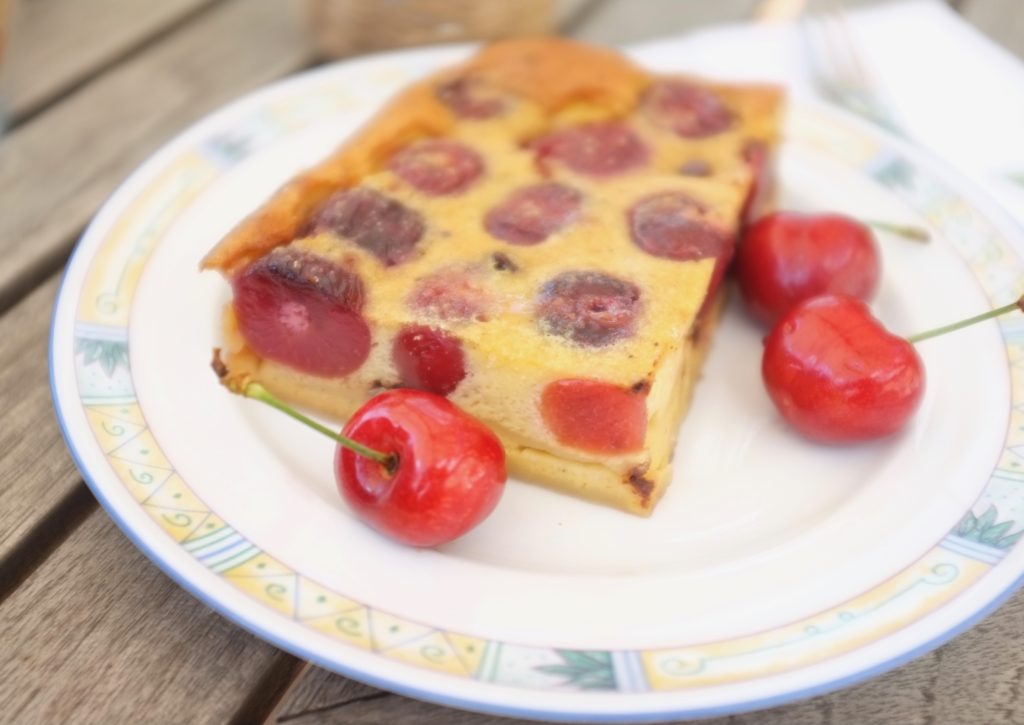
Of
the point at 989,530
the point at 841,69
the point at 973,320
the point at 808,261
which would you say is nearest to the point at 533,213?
the point at 808,261

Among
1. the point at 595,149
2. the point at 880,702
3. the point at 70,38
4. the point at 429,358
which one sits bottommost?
the point at 70,38

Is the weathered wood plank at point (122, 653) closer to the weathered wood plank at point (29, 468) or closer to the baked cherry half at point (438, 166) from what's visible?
the weathered wood plank at point (29, 468)

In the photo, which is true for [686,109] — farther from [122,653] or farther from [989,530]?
[122,653]

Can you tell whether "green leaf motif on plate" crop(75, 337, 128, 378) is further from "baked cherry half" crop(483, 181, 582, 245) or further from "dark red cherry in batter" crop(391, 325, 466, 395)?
"baked cherry half" crop(483, 181, 582, 245)

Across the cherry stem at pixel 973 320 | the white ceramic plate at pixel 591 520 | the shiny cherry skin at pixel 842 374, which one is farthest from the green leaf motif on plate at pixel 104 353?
the cherry stem at pixel 973 320

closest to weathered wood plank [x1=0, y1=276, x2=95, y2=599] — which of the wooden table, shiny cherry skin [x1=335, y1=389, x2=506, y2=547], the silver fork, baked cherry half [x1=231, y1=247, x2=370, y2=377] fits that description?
the wooden table
